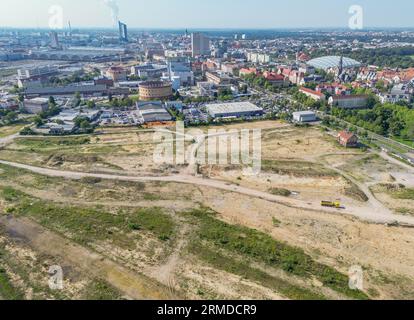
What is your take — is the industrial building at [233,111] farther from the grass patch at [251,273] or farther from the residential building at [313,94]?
the grass patch at [251,273]

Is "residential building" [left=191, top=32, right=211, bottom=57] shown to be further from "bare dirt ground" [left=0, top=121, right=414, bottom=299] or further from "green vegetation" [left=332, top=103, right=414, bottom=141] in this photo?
"bare dirt ground" [left=0, top=121, right=414, bottom=299]

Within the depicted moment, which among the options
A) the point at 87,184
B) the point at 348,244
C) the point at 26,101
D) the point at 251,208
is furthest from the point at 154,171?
the point at 26,101

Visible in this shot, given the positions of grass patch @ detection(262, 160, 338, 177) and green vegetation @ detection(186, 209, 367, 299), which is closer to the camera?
green vegetation @ detection(186, 209, 367, 299)

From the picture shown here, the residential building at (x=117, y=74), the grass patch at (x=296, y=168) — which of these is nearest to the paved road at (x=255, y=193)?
the grass patch at (x=296, y=168)

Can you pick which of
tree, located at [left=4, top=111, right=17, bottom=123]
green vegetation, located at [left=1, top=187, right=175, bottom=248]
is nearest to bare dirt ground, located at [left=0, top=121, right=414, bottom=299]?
green vegetation, located at [left=1, top=187, right=175, bottom=248]

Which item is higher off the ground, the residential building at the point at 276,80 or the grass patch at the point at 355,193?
the residential building at the point at 276,80

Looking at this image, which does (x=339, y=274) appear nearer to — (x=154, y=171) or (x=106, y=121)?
(x=154, y=171)
